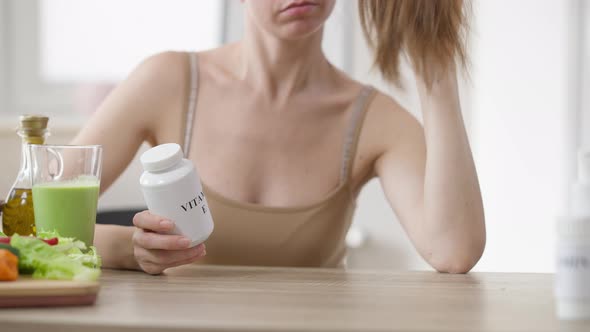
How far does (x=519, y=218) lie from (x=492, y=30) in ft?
2.29

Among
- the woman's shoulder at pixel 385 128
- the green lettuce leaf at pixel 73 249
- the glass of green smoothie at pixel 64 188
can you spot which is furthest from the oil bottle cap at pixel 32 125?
the woman's shoulder at pixel 385 128

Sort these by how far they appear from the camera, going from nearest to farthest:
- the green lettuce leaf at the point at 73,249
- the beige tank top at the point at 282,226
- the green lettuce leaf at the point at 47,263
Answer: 1. the green lettuce leaf at the point at 47,263
2. the green lettuce leaf at the point at 73,249
3. the beige tank top at the point at 282,226

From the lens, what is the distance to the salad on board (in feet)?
2.65

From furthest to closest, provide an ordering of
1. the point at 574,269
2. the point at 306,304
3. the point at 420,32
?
1. the point at 420,32
2. the point at 306,304
3. the point at 574,269

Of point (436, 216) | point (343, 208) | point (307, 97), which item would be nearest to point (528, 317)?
point (436, 216)

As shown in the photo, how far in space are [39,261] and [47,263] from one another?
11 millimetres

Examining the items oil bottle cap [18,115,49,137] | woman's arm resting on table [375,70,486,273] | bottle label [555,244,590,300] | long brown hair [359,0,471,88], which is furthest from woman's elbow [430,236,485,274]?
oil bottle cap [18,115,49,137]

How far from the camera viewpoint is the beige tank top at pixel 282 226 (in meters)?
1.44

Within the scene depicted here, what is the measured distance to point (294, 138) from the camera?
1.57 meters

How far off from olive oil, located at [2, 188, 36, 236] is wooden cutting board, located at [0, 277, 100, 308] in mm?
369

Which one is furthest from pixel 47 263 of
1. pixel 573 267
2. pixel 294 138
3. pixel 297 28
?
pixel 294 138

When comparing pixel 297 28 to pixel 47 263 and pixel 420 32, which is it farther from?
pixel 47 263

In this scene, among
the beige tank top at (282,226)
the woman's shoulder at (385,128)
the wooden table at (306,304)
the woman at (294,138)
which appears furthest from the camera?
the woman's shoulder at (385,128)

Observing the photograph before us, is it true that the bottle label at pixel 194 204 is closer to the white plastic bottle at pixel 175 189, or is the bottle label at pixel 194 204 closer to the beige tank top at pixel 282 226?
the white plastic bottle at pixel 175 189
